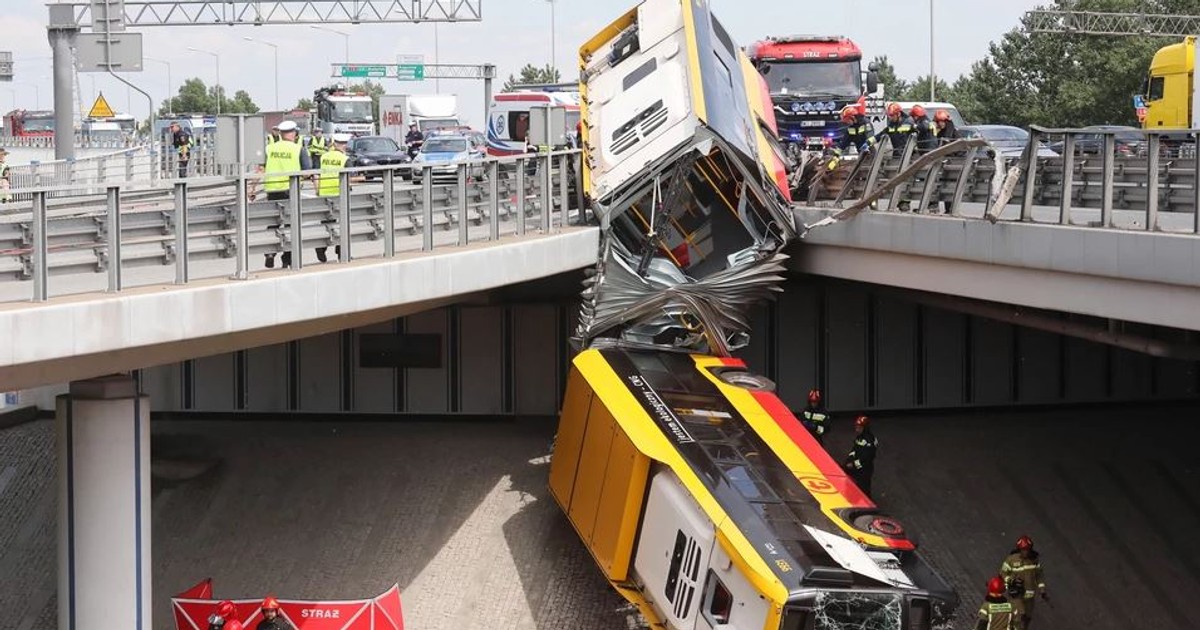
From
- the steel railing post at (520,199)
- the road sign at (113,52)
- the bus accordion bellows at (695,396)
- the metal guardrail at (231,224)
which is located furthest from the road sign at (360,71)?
the steel railing post at (520,199)

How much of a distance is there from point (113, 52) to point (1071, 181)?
14651mm

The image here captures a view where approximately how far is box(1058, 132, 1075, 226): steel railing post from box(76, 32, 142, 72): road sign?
552 inches

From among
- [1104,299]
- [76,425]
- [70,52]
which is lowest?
[76,425]

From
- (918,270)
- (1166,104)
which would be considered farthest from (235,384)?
(1166,104)

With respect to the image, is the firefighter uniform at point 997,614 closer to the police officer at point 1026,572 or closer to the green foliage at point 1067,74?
the police officer at point 1026,572

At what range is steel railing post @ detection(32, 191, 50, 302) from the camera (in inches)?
476

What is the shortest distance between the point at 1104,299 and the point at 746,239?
5.67 m

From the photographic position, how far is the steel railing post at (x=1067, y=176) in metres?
16.2

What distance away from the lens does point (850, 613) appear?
42.8 ft

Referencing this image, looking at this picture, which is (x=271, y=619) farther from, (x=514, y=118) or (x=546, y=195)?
(x=514, y=118)

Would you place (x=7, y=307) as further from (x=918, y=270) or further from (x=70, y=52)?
(x=70, y=52)

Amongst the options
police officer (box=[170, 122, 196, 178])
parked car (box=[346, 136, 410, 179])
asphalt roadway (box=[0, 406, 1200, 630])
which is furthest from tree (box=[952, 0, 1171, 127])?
asphalt roadway (box=[0, 406, 1200, 630])

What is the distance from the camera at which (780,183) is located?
21359 mm

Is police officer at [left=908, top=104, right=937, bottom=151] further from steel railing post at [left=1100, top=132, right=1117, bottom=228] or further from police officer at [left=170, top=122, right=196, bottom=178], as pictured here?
police officer at [left=170, top=122, right=196, bottom=178]
